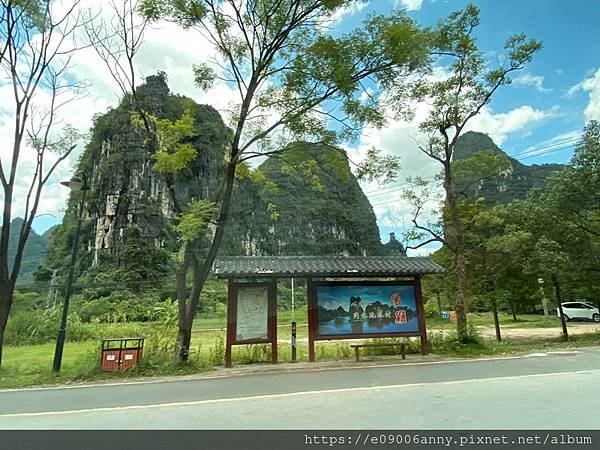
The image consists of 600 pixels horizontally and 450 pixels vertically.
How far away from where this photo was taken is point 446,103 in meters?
13.5

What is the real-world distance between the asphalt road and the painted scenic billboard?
2.01 meters

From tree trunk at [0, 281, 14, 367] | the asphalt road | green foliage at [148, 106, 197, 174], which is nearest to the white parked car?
the asphalt road

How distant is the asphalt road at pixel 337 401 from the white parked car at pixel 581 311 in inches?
970

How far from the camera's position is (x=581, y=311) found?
28.4m

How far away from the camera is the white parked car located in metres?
28.0

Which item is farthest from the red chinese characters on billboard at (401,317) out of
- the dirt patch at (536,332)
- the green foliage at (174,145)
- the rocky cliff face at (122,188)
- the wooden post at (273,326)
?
the rocky cliff face at (122,188)

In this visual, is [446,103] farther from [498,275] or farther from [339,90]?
[498,275]

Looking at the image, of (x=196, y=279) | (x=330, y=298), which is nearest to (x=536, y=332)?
(x=330, y=298)

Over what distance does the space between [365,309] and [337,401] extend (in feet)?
18.0

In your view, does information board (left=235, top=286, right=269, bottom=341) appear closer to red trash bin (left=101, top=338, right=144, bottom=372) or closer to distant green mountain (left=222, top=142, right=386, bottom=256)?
red trash bin (left=101, top=338, right=144, bottom=372)

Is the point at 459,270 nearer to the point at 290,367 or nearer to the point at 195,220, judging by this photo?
the point at 290,367

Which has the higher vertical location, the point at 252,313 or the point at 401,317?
the point at 252,313
